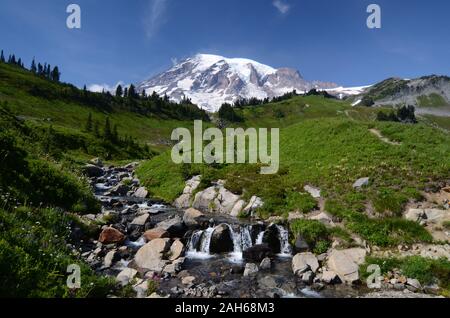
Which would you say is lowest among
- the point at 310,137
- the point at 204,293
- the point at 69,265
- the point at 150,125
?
the point at 204,293

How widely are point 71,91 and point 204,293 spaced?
17265 cm

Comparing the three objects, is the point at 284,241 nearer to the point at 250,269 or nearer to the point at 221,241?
the point at 221,241

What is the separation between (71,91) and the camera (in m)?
164

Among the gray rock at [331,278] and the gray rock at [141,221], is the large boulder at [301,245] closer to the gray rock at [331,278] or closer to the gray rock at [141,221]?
the gray rock at [331,278]

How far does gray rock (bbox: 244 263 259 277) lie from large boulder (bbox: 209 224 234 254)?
139 inches

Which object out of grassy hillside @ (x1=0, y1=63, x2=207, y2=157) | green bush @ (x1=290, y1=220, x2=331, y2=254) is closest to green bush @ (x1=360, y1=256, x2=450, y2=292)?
green bush @ (x1=290, y1=220, x2=331, y2=254)

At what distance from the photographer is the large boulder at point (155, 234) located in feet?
66.9

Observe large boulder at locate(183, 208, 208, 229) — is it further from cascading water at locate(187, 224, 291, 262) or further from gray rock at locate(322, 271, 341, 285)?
gray rock at locate(322, 271, 341, 285)

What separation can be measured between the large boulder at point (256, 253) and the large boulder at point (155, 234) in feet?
16.8

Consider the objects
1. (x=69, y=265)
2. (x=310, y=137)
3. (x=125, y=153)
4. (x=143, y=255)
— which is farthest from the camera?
(x=125, y=153)

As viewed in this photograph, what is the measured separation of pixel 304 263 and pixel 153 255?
25.7 feet
